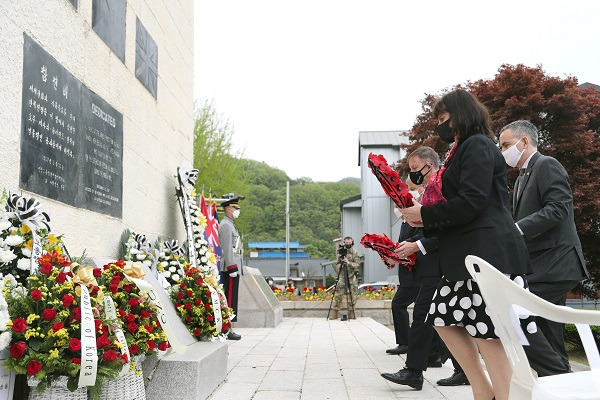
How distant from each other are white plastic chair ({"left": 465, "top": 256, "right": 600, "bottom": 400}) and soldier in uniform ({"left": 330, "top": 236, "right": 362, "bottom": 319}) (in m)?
11.1

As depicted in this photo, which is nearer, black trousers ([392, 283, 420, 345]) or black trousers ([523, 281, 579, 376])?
black trousers ([523, 281, 579, 376])

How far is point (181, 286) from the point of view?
17.8 feet

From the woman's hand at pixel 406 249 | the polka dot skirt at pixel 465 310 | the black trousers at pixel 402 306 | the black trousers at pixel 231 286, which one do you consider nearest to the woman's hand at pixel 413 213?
the polka dot skirt at pixel 465 310

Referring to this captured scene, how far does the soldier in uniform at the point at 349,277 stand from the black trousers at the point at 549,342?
9332 millimetres

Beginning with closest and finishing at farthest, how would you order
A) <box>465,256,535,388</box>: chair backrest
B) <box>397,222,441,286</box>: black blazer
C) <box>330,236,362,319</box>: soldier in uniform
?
<box>465,256,535,388</box>: chair backrest
<box>397,222,441,286</box>: black blazer
<box>330,236,362,319</box>: soldier in uniform

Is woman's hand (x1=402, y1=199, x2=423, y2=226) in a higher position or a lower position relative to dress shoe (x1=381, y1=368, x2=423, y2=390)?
higher

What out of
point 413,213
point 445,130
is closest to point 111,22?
point 445,130

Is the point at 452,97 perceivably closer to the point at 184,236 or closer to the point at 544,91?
the point at 184,236

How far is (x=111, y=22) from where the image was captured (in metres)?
5.47

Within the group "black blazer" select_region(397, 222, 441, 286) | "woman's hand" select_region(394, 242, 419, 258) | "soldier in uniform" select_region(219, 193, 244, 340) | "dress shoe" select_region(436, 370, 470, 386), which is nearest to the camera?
"woman's hand" select_region(394, 242, 419, 258)

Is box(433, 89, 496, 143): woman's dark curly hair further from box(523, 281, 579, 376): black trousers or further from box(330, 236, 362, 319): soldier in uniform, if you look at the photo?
box(330, 236, 362, 319): soldier in uniform

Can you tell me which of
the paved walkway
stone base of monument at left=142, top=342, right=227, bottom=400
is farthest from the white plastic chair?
the paved walkway

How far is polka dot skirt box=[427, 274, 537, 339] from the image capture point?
2.92 meters

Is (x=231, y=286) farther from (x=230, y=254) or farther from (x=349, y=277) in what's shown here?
(x=349, y=277)
